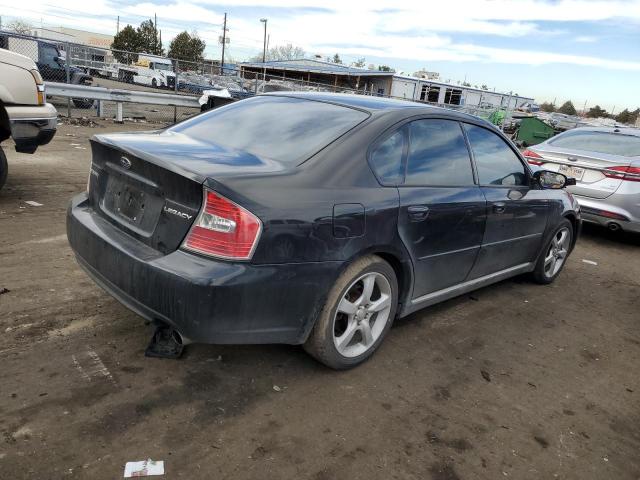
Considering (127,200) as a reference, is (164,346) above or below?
below

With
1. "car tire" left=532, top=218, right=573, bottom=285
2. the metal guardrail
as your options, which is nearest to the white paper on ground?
"car tire" left=532, top=218, right=573, bottom=285

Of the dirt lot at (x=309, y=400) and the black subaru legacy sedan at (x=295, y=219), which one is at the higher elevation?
the black subaru legacy sedan at (x=295, y=219)

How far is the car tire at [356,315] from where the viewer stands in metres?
2.86

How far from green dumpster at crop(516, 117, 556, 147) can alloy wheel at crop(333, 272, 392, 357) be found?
2079 centimetres

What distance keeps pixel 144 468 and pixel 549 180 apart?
13.2 feet

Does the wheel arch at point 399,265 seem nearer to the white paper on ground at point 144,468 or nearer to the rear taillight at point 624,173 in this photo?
the white paper on ground at point 144,468

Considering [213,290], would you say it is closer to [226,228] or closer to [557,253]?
[226,228]

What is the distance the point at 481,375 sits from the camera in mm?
3301

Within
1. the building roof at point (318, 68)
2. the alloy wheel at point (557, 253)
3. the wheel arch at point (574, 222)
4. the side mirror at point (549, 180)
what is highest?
the building roof at point (318, 68)

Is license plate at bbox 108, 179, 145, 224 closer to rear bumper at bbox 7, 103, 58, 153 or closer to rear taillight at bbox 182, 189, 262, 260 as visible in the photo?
rear taillight at bbox 182, 189, 262, 260

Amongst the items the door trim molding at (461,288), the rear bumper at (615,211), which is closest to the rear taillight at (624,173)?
the rear bumper at (615,211)

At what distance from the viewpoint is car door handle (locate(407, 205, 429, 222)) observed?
313cm

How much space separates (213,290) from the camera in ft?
7.83

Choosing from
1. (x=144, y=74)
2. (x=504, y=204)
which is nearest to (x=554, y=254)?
(x=504, y=204)
